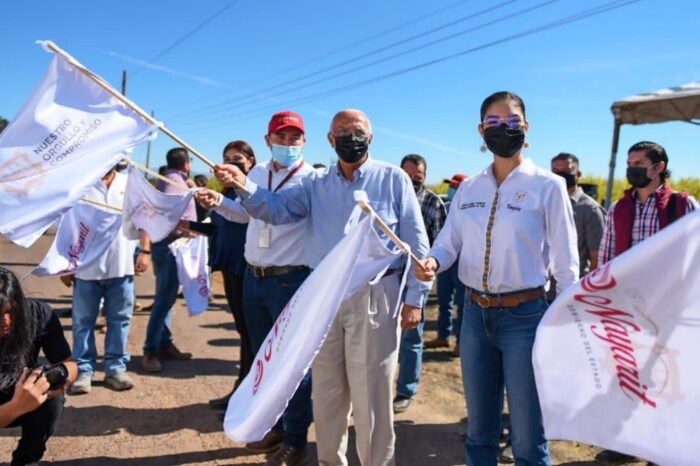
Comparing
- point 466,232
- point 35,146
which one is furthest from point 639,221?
point 35,146

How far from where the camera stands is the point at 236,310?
472 centimetres

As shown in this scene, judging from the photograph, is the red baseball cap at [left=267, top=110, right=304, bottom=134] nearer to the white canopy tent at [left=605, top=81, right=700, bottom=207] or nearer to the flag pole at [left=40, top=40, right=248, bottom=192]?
the flag pole at [left=40, top=40, right=248, bottom=192]

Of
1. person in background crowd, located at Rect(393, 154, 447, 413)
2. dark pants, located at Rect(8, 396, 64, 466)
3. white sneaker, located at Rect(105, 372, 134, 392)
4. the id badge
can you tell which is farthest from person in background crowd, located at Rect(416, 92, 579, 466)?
white sneaker, located at Rect(105, 372, 134, 392)

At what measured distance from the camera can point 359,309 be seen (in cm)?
309

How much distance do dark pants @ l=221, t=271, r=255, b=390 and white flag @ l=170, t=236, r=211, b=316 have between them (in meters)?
1.12

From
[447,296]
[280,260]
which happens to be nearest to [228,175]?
[280,260]

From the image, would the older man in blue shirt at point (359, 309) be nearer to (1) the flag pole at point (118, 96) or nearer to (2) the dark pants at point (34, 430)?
(1) the flag pole at point (118, 96)

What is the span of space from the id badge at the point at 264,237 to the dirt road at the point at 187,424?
1.48m

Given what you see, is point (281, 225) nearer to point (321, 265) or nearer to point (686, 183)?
point (321, 265)

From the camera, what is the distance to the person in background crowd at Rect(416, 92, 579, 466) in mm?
2639

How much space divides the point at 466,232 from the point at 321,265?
772 millimetres

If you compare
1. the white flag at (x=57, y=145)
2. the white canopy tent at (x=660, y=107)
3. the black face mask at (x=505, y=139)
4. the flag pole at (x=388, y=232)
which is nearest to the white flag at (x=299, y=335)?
the flag pole at (x=388, y=232)

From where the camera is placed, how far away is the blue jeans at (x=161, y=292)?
5.75m

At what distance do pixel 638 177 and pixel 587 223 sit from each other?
3.54 ft
